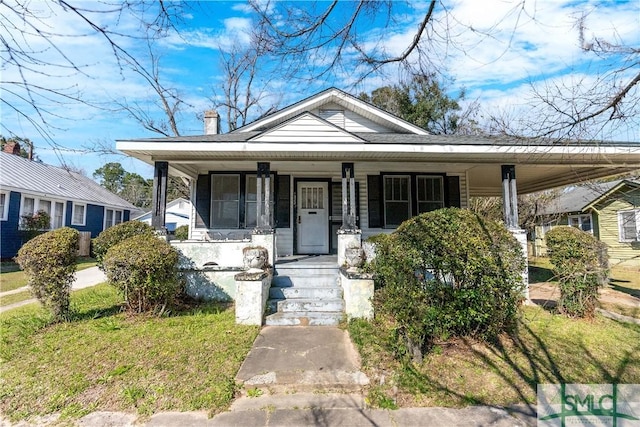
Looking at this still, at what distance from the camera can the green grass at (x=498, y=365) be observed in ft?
10.8

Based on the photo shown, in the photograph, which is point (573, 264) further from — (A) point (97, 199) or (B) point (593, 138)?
(A) point (97, 199)

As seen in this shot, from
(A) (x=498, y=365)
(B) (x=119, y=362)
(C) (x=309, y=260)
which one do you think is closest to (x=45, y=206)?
(C) (x=309, y=260)

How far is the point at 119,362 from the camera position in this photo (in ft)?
12.7

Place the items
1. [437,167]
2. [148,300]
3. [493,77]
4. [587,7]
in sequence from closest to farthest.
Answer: [587,7] → [493,77] → [148,300] → [437,167]

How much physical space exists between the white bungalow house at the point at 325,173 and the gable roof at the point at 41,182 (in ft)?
22.0

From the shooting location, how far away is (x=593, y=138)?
3.16 metres

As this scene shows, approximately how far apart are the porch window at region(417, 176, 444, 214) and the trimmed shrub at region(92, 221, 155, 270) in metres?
7.05

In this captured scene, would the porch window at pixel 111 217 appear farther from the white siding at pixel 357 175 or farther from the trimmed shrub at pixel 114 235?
the trimmed shrub at pixel 114 235

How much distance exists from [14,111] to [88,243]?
17067 mm

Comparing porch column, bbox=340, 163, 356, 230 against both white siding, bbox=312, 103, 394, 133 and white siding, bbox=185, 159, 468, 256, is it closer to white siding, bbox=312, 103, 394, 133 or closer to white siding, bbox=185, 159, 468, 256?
white siding, bbox=185, 159, 468, 256

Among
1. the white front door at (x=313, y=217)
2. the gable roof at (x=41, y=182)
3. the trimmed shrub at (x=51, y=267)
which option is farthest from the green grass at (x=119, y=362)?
the gable roof at (x=41, y=182)

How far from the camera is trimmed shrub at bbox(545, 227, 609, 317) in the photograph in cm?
555

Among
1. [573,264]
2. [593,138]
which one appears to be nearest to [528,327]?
[573,264]

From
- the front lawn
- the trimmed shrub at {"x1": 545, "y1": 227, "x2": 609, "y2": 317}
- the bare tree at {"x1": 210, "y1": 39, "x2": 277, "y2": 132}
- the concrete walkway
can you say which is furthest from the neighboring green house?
the bare tree at {"x1": 210, "y1": 39, "x2": 277, "y2": 132}
